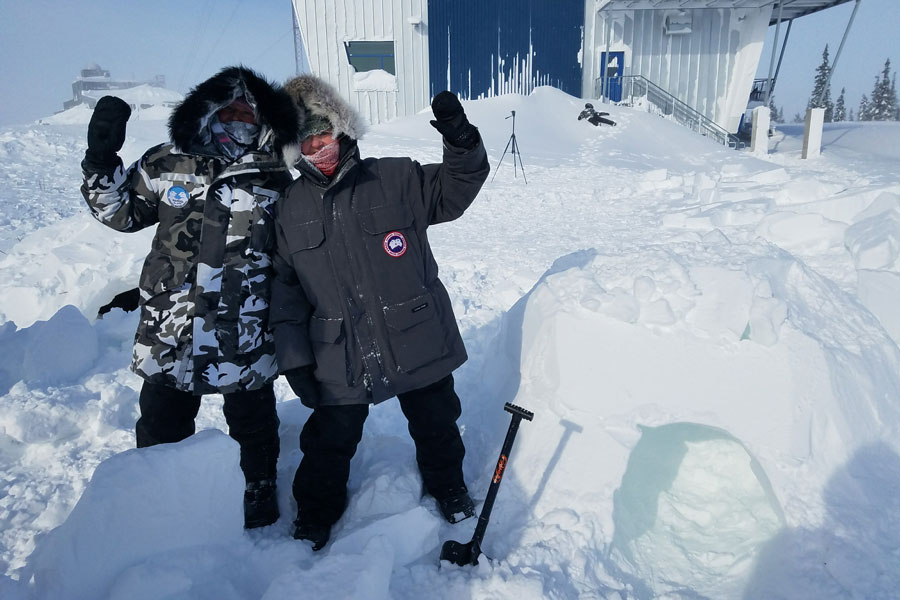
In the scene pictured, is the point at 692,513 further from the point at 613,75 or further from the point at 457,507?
the point at 613,75

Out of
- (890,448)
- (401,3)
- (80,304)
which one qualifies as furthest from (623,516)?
(401,3)

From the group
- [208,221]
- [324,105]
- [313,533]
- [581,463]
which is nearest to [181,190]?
[208,221]

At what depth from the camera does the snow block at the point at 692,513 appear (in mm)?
2131

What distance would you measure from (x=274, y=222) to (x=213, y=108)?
1.41 ft

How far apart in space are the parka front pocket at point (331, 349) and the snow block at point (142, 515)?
0.41 metres

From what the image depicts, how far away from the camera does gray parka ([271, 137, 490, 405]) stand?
198 centimetres

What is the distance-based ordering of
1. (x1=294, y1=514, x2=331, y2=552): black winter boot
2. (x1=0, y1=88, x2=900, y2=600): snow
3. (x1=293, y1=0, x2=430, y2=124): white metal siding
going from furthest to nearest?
1. (x1=293, y1=0, x2=430, y2=124): white metal siding
2. (x1=294, y1=514, x2=331, y2=552): black winter boot
3. (x1=0, y1=88, x2=900, y2=600): snow

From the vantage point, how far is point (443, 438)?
2.26 metres

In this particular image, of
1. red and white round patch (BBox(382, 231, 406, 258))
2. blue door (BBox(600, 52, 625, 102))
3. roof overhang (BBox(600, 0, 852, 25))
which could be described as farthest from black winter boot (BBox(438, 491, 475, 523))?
blue door (BBox(600, 52, 625, 102))

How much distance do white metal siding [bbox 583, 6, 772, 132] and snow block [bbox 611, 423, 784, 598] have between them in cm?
1739

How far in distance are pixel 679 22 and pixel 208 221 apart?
19.1 m

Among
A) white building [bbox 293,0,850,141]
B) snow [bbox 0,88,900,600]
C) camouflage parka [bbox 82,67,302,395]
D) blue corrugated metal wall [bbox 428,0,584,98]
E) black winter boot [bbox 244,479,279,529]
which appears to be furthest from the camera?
blue corrugated metal wall [bbox 428,0,584,98]

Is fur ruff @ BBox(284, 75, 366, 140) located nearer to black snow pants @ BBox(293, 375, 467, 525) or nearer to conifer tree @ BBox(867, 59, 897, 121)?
black snow pants @ BBox(293, 375, 467, 525)

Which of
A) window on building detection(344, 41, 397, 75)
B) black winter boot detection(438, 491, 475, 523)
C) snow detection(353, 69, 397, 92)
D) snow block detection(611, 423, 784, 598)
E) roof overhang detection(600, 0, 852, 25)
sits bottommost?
snow block detection(611, 423, 784, 598)
